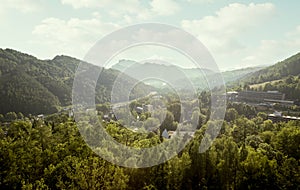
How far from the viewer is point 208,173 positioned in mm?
20594

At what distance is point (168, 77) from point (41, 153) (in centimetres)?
6962

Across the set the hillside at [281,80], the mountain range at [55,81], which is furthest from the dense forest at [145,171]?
the hillside at [281,80]

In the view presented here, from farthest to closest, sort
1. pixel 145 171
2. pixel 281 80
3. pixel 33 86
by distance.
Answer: pixel 33 86, pixel 281 80, pixel 145 171

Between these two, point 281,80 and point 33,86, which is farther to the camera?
point 33,86

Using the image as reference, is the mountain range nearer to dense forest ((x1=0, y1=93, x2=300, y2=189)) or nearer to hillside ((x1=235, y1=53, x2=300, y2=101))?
hillside ((x1=235, y1=53, x2=300, y2=101))

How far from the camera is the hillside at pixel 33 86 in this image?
8988cm

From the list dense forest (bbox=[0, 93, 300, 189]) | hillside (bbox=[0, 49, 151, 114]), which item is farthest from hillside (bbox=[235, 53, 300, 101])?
dense forest (bbox=[0, 93, 300, 189])

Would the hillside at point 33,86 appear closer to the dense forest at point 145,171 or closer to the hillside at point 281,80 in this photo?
the hillside at point 281,80

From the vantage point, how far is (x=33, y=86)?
9956 centimetres

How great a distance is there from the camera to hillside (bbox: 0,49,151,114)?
8988cm

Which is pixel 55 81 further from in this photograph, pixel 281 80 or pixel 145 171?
pixel 145 171

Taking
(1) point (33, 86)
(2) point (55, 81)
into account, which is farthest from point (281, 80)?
(1) point (33, 86)

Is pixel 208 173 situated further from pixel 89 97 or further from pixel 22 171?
pixel 89 97

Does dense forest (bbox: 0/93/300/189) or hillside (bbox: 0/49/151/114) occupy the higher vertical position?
hillside (bbox: 0/49/151/114)
